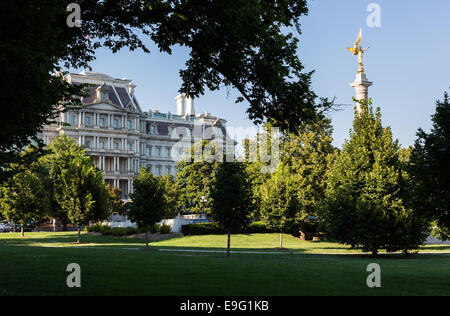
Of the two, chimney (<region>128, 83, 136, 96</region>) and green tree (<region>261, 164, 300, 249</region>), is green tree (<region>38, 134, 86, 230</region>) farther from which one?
chimney (<region>128, 83, 136, 96</region>)

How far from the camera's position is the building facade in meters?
91.8

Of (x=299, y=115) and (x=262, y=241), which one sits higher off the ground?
(x=299, y=115)

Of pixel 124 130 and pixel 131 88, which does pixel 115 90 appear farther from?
pixel 124 130

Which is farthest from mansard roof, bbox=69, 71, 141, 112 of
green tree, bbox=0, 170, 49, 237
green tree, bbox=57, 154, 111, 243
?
green tree, bbox=57, 154, 111, 243

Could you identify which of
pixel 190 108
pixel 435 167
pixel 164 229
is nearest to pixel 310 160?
pixel 164 229

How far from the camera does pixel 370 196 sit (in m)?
28.1

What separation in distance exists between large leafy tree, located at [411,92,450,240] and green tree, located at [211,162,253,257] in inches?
577

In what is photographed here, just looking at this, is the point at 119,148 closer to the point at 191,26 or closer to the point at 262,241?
the point at 262,241

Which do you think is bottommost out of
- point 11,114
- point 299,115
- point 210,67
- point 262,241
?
point 262,241

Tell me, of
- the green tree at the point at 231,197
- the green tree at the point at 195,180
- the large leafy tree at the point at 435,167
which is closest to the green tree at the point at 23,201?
the green tree at the point at 195,180

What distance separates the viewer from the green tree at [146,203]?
36844mm
